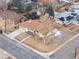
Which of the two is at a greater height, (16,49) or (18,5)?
(18,5)

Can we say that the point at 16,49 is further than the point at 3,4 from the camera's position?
No

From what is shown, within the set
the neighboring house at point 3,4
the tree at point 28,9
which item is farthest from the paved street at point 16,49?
the neighboring house at point 3,4

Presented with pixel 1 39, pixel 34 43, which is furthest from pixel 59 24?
pixel 1 39

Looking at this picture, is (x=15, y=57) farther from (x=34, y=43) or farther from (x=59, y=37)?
(x=59, y=37)

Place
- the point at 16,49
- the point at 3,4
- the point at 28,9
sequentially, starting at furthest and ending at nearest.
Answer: the point at 3,4 < the point at 28,9 < the point at 16,49

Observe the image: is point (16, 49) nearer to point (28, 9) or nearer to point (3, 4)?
point (28, 9)

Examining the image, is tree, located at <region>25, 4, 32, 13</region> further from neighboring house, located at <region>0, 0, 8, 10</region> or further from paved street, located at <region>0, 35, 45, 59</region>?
paved street, located at <region>0, 35, 45, 59</region>

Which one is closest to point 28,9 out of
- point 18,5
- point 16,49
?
point 18,5

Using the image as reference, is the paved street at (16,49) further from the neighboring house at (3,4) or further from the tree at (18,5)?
the neighboring house at (3,4)
